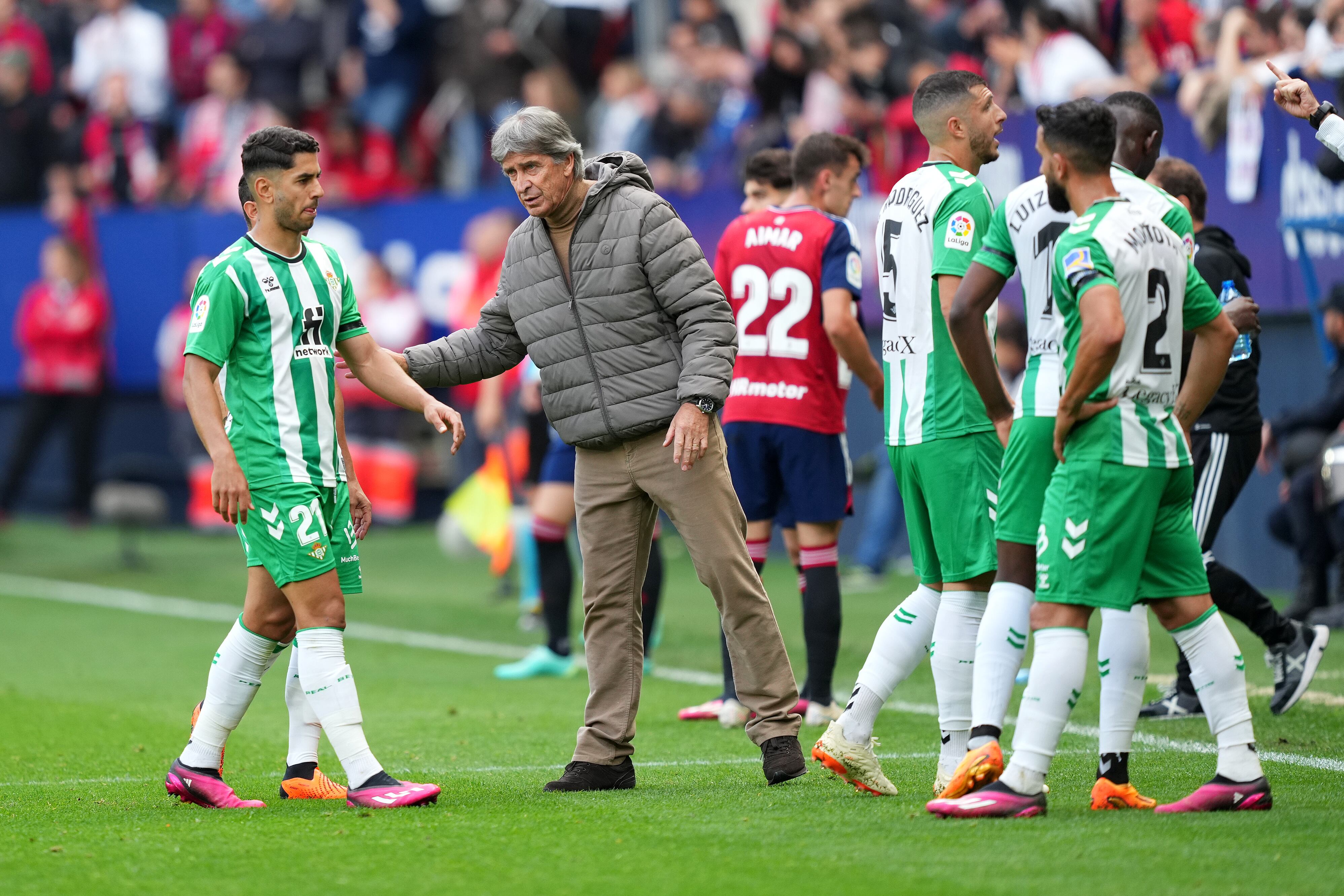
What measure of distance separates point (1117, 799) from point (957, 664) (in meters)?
0.69

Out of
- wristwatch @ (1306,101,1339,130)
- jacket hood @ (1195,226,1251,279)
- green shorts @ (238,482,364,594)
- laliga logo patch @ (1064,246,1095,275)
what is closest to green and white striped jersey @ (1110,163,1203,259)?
laliga logo patch @ (1064,246,1095,275)

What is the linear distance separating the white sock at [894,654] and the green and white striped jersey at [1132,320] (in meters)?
0.96

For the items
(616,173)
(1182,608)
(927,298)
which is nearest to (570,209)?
(616,173)

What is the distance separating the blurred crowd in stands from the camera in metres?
15.5

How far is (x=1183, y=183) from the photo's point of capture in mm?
7371

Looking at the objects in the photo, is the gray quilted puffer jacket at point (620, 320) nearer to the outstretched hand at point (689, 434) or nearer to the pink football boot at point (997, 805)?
the outstretched hand at point (689, 434)

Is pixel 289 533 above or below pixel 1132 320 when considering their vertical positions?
below

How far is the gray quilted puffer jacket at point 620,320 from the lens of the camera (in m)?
6.04

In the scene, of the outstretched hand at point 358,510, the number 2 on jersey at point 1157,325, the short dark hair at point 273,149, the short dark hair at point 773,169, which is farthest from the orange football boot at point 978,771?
the short dark hair at point 773,169

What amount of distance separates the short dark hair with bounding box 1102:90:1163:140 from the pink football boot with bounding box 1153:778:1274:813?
2220 mm

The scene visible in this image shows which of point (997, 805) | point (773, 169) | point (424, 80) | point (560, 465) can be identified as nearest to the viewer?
point (997, 805)

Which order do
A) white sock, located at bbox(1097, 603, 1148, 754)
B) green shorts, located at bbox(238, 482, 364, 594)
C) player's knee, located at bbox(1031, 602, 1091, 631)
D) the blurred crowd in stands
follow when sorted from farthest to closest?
the blurred crowd in stands, green shorts, located at bbox(238, 482, 364, 594), white sock, located at bbox(1097, 603, 1148, 754), player's knee, located at bbox(1031, 602, 1091, 631)

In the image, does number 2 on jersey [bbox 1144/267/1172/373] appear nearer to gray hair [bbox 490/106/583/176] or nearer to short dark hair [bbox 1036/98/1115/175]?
short dark hair [bbox 1036/98/1115/175]

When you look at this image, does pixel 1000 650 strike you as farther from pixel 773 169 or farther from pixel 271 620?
pixel 773 169
